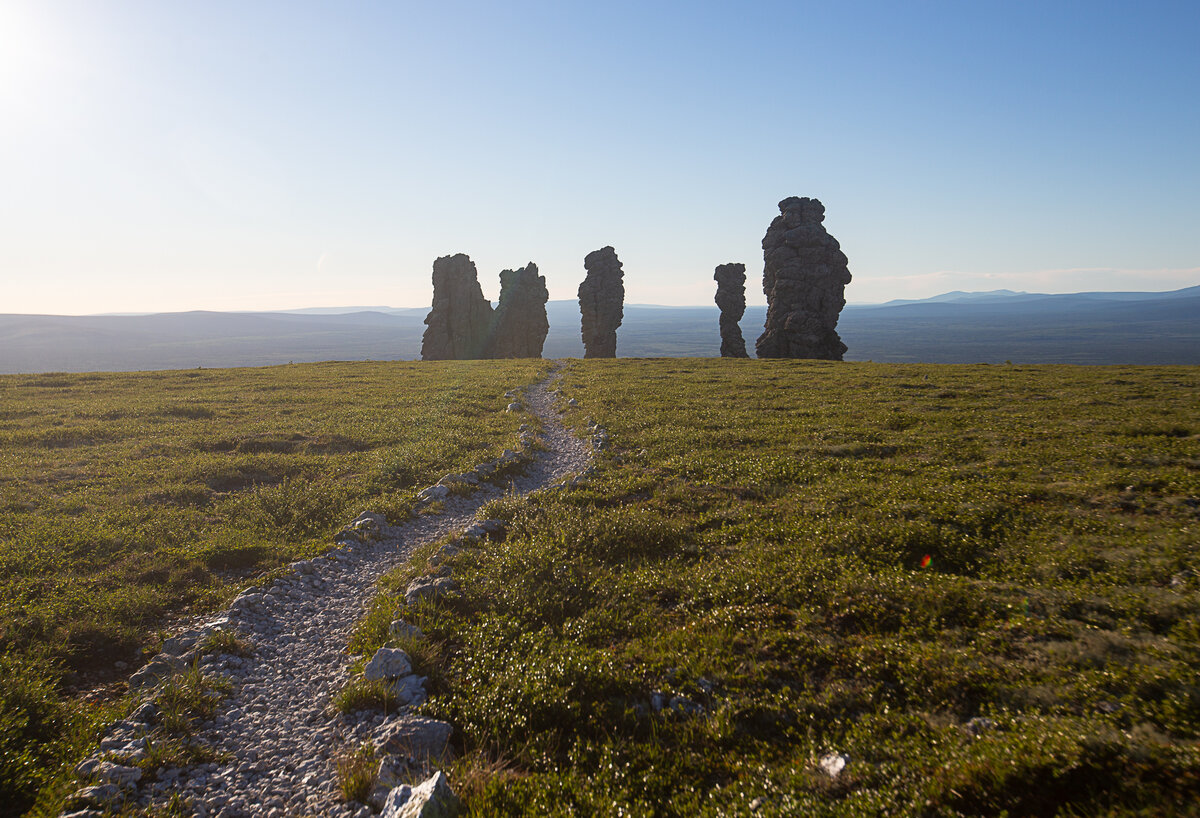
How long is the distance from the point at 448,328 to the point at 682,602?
106155mm

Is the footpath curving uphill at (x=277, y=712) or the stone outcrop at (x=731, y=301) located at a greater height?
the stone outcrop at (x=731, y=301)

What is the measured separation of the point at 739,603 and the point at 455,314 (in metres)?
107

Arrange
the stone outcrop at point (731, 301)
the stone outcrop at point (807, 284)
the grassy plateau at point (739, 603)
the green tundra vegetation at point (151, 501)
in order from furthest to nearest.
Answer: the stone outcrop at point (731, 301)
the stone outcrop at point (807, 284)
the green tundra vegetation at point (151, 501)
the grassy plateau at point (739, 603)

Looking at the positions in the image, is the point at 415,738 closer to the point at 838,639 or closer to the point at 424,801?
the point at 424,801

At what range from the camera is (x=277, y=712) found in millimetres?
8953

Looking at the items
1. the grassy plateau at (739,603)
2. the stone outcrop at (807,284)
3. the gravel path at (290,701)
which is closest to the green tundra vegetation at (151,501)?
the grassy plateau at (739,603)

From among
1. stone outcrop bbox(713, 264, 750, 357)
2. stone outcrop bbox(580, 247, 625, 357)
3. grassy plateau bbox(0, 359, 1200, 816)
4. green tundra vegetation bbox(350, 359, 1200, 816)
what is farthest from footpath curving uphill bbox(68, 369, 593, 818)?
stone outcrop bbox(580, 247, 625, 357)

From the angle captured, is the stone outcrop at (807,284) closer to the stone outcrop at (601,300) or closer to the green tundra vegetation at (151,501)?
the stone outcrop at (601,300)

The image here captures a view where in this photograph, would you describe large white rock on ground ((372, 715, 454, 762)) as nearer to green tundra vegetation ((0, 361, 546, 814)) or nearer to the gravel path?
the gravel path

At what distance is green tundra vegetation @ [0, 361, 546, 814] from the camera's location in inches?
380

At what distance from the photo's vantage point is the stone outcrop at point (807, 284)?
276 feet

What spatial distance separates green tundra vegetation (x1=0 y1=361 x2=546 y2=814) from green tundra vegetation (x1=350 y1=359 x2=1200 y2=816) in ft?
14.8

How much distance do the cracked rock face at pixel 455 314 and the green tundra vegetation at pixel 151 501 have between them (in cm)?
6941

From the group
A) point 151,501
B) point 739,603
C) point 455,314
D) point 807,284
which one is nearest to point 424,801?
point 739,603
